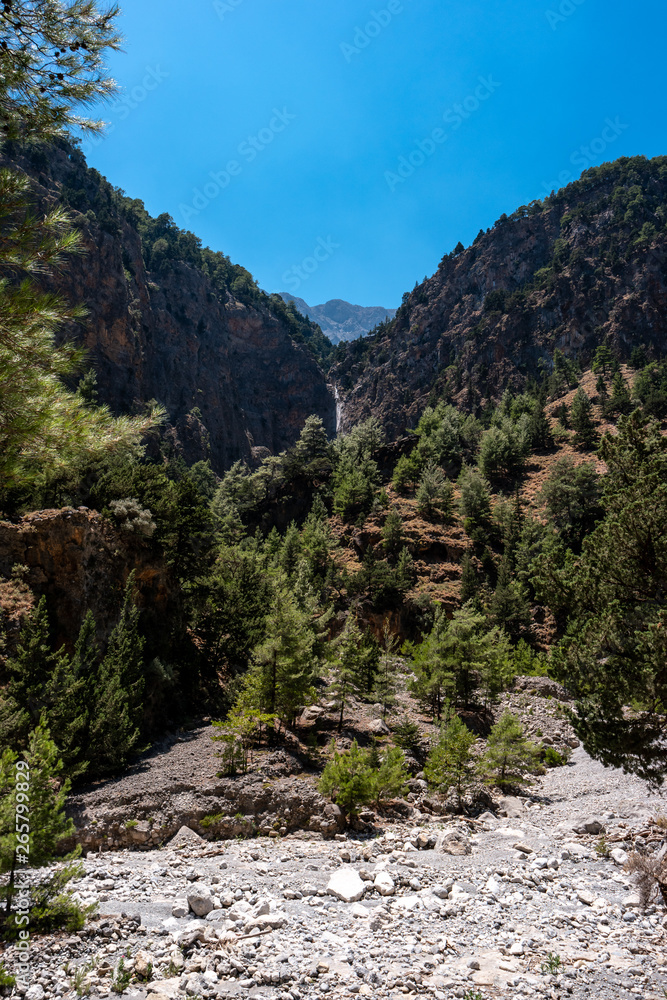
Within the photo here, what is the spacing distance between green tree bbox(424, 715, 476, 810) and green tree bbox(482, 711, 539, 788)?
1613 millimetres

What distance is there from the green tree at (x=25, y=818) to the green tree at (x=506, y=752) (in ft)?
47.1

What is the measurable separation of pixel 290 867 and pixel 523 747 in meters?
10.3

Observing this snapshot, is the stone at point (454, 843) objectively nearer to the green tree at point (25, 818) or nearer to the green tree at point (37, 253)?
the green tree at point (25, 818)

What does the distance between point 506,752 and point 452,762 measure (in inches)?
115

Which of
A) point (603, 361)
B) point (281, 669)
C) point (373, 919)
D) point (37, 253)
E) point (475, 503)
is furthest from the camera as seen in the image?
point (603, 361)

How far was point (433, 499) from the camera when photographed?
4781cm

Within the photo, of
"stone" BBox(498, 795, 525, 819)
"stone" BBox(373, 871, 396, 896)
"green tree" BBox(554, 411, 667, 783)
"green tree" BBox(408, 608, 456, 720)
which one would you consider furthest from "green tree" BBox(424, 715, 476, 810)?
"green tree" BBox(408, 608, 456, 720)

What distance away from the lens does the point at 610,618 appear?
422 inches

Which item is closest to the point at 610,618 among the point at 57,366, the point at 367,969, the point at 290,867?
the point at 367,969

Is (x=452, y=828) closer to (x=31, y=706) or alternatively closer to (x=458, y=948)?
(x=458, y=948)

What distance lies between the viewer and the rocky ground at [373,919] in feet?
23.0

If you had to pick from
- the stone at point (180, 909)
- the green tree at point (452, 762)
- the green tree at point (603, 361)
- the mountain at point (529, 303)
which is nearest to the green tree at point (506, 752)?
the green tree at point (452, 762)

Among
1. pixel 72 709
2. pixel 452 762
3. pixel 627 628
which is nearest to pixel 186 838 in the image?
pixel 72 709

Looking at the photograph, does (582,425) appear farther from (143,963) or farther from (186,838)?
(143,963)
